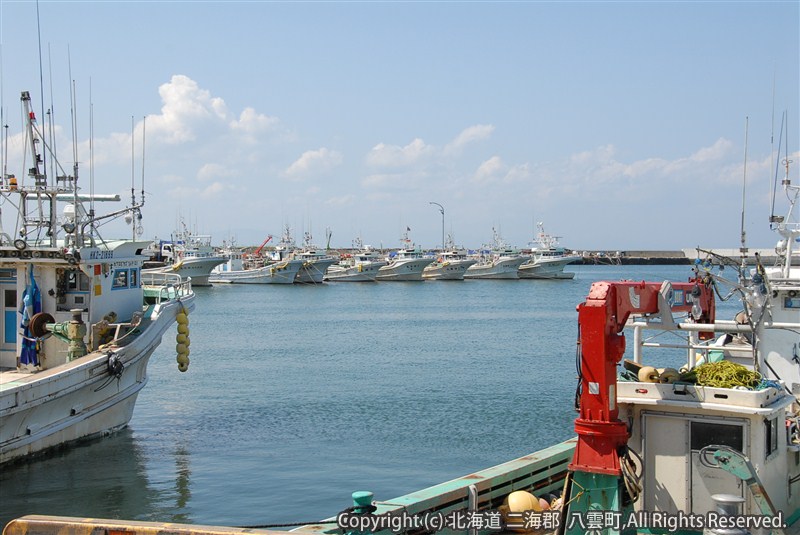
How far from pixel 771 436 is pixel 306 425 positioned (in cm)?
1636

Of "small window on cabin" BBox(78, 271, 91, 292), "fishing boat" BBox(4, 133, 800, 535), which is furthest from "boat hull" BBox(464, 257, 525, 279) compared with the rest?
"fishing boat" BBox(4, 133, 800, 535)

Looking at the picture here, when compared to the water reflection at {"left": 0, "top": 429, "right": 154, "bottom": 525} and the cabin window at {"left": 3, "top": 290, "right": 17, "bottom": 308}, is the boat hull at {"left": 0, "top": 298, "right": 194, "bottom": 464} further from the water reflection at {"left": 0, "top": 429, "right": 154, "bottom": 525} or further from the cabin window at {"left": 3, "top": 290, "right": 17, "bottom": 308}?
the cabin window at {"left": 3, "top": 290, "right": 17, "bottom": 308}

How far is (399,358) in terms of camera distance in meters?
41.2

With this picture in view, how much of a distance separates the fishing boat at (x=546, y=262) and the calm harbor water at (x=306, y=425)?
66.7 meters

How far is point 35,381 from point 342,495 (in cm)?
642

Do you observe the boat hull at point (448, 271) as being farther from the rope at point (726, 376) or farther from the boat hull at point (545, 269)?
the rope at point (726, 376)

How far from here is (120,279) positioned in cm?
2152

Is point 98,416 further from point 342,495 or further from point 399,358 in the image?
point 399,358

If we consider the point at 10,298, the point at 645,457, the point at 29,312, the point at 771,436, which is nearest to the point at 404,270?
the point at 10,298

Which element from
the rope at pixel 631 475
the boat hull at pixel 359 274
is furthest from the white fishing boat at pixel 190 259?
the rope at pixel 631 475

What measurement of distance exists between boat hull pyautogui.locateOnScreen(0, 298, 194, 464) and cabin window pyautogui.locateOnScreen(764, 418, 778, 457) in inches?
492

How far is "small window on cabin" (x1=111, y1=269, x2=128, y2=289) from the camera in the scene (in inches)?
837

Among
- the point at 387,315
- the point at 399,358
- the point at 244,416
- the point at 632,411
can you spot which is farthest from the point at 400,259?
the point at 632,411

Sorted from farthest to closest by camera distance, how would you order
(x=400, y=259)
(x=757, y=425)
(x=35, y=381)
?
(x=400, y=259) < (x=35, y=381) < (x=757, y=425)
